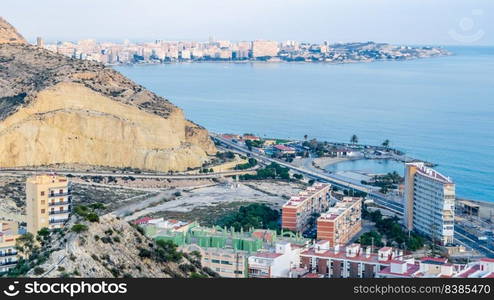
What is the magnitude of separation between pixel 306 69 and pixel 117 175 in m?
66.8

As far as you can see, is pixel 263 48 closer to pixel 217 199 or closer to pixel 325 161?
pixel 325 161

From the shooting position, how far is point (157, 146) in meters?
27.9

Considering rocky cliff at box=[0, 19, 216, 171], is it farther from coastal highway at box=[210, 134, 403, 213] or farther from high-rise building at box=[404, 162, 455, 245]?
high-rise building at box=[404, 162, 455, 245]

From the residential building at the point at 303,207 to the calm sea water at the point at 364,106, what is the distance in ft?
20.1

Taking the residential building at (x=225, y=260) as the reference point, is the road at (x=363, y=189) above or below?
below

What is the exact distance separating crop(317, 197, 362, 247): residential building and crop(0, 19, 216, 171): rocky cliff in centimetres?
809

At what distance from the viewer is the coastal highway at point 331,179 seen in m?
24.5

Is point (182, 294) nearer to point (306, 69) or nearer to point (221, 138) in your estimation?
point (221, 138)

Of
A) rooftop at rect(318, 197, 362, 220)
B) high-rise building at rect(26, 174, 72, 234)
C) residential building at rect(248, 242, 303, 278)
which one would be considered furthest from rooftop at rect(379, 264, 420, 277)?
high-rise building at rect(26, 174, 72, 234)

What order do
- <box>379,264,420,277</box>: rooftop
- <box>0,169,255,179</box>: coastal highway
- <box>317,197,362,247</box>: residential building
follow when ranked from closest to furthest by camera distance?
1. <box>379,264,420,277</box>: rooftop
2. <box>317,197,362,247</box>: residential building
3. <box>0,169,255,179</box>: coastal highway

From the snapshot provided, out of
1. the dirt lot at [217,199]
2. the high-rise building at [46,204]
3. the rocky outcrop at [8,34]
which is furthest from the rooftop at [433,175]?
the rocky outcrop at [8,34]

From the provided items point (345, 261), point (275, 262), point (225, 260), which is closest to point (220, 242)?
point (225, 260)

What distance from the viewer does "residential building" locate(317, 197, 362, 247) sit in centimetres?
1831

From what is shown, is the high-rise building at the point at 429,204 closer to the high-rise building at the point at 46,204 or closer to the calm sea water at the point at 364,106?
the calm sea water at the point at 364,106
